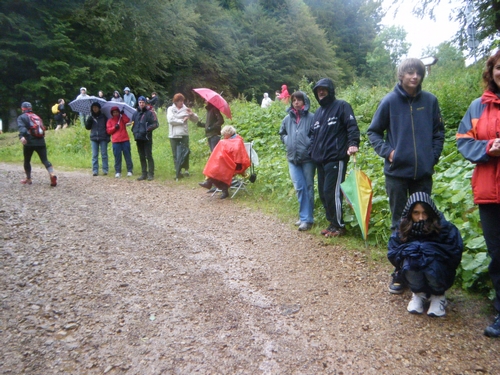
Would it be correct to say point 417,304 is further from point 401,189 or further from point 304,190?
point 304,190

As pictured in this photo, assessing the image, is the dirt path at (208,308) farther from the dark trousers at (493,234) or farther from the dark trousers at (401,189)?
the dark trousers at (401,189)

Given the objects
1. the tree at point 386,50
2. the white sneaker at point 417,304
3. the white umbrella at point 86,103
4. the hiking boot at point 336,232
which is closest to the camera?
the white sneaker at point 417,304

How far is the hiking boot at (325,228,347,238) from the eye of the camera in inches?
218

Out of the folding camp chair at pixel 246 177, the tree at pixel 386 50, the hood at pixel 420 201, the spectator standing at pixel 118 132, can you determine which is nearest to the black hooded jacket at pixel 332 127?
the hood at pixel 420 201

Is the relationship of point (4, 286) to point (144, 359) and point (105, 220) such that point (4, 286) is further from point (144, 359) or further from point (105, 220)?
point (105, 220)

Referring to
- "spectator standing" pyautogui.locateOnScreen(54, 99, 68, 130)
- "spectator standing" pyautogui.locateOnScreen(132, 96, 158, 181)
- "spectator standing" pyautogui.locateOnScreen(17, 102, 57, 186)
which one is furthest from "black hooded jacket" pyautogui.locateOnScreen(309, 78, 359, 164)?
"spectator standing" pyautogui.locateOnScreen(54, 99, 68, 130)

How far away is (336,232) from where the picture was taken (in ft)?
18.2

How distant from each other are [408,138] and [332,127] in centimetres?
154

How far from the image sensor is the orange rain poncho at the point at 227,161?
25.3ft

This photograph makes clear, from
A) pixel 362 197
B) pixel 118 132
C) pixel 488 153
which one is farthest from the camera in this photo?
pixel 118 132

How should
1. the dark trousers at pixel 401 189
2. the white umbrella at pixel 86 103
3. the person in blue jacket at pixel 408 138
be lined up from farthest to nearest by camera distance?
the white umbrella at pixel 86 103 < the dark trousers at pixel 401 189 < the person in blue jacket at pixel 408 138

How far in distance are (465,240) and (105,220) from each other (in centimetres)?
496

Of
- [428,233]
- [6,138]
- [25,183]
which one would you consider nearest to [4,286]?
[428,233]

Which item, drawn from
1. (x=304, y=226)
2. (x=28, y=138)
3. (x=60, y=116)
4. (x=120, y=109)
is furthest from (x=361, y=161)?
(x=60, y=116)
